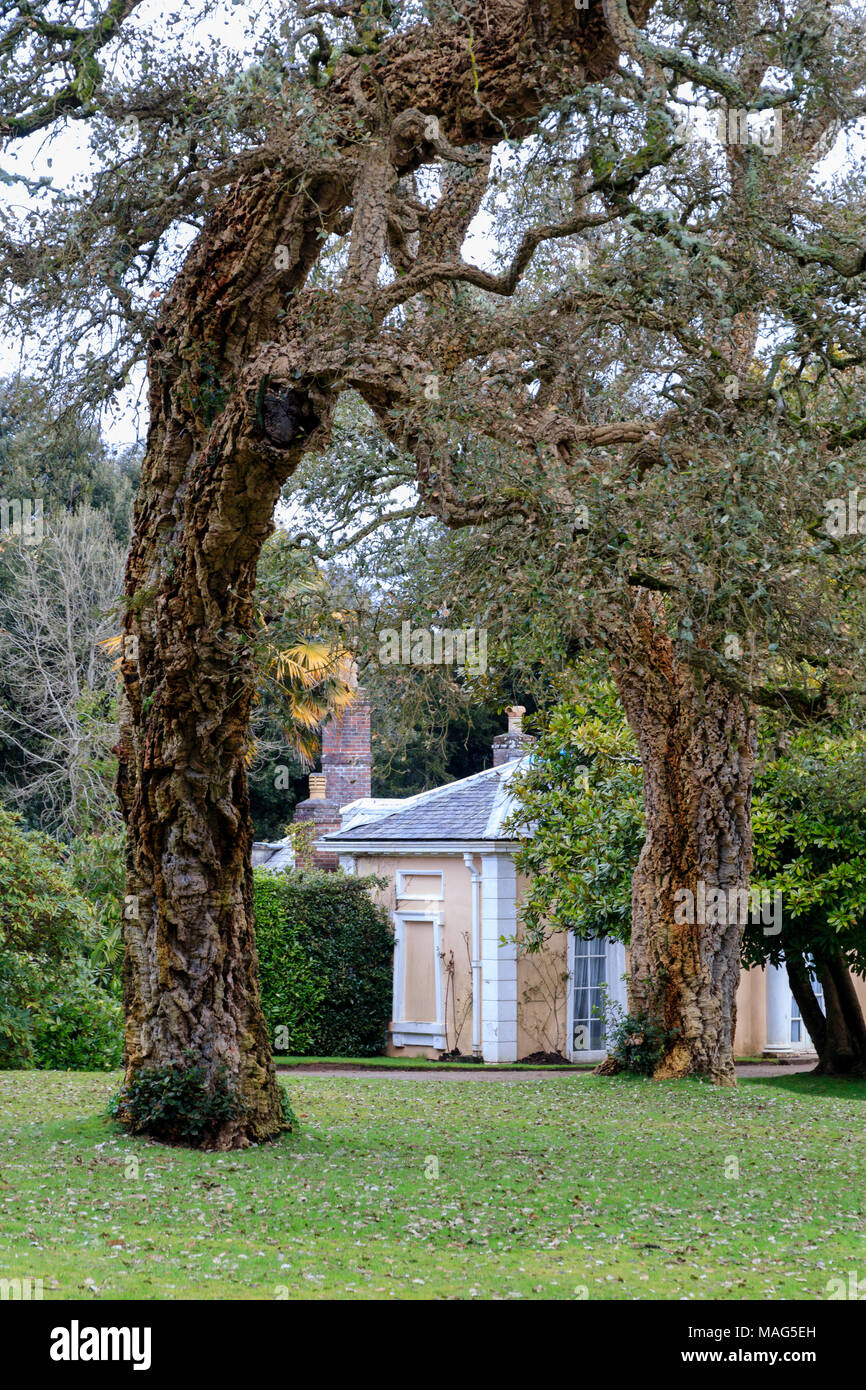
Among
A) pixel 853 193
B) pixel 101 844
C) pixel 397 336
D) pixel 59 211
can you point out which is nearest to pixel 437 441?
pixel 397 336

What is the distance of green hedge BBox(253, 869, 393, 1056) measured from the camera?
20.8 metres

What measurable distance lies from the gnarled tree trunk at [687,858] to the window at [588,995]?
290 inches

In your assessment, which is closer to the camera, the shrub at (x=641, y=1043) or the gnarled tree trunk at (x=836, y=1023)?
the shrub at (x=641, y=1043)

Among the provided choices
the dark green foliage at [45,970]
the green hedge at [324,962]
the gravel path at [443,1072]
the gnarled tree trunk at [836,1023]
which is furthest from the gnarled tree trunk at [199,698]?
the green hedge at [324,962]

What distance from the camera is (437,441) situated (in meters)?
8.09

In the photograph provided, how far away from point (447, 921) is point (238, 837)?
12.5m

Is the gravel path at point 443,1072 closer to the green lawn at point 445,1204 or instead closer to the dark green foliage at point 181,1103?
the green lawn at point 445,1204

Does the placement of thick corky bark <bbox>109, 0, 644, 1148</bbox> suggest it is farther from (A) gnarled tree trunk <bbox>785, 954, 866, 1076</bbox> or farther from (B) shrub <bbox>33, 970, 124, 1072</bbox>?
(A) gnarled tree trunk <bbox>785, 954, 866, 1076</bbox>

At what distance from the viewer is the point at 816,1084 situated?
56.8ft

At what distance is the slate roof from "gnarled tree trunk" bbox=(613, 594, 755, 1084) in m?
6.87

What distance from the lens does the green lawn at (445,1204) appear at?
5.77 m

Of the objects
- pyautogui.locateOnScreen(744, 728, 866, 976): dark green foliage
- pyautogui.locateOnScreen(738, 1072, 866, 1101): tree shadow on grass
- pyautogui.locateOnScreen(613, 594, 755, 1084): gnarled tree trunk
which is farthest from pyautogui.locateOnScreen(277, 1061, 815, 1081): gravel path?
pyautogui.locateOnScreen(613, 594, 755, 1084): gnarled tree trunk

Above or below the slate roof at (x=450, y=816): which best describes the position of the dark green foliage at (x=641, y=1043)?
below

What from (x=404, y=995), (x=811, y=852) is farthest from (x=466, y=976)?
(x=811, y=852)
